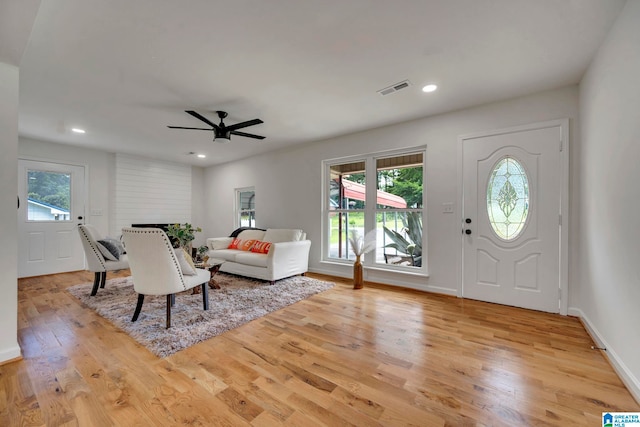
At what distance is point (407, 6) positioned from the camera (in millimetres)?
1759

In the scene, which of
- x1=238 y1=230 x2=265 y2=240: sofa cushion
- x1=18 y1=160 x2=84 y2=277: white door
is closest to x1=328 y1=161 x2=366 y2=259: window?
x1=238 y1=230 x2=265 y2=240: sofa cushion

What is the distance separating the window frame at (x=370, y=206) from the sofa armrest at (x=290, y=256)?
40cm

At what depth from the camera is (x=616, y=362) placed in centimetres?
185

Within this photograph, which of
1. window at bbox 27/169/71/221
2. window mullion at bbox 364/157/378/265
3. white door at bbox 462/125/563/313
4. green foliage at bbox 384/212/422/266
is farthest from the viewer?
window at bbox 27/169/71/221

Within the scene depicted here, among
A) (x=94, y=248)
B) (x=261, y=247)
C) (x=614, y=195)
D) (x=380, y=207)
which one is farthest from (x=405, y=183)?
(x=94, y=248)

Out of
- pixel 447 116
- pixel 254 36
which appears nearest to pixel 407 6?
pixel 254 36

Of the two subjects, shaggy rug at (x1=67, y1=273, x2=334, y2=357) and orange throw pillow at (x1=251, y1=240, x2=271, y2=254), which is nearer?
shaggy rug at (x1=67, y1=273, x2=334, y2=357)

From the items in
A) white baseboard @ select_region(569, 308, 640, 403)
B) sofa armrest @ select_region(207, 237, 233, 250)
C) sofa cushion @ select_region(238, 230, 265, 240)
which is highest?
sofa cushion @ select_region(238, 230, 265, 240)

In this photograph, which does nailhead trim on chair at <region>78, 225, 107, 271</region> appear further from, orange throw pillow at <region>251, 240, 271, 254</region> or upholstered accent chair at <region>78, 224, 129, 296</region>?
orange throw pillow at <region>251, 240, 271, 254</region>

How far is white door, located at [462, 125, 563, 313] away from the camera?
2.93 metres

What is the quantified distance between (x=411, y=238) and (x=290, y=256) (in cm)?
197

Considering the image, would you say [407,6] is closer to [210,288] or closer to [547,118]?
[547,118]

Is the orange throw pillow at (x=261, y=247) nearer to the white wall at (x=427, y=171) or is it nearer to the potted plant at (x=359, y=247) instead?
the white wall at (x=427, y=171)

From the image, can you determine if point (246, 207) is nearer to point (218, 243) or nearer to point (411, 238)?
point (218, 243)
